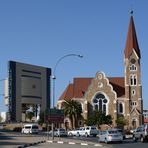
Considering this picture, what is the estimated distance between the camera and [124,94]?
131m

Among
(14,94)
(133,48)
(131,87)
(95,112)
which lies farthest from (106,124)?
(14,94)

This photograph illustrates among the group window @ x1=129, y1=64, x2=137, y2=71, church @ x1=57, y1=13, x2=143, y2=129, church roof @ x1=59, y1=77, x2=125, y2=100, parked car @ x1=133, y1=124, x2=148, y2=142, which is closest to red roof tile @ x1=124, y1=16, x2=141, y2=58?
church @ x1=57, y1=13, x2=143, y2=129

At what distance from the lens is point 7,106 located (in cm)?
16550

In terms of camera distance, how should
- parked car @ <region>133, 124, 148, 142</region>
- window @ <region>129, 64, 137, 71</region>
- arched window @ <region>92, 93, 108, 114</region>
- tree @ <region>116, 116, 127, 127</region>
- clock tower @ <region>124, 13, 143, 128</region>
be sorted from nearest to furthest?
parked car @ <region>133, 124, 148, 142</region> → tree @ <region>116, 116, 127, 127</region> → clock tower @ <region>124, 13, 143, 128</region> → window @ <region>129, 64, 137, 71</region> → arched window @ <region>92, 93, 108, 114</region>

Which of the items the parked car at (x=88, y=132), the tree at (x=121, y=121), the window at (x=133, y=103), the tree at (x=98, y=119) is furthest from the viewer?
the window at (x=133, y=103)

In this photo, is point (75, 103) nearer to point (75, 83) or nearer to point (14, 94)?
point (75, 83)

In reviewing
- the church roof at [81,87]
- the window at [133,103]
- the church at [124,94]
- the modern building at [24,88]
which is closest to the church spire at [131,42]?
the church at [124,94]

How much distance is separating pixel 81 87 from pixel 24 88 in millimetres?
39879

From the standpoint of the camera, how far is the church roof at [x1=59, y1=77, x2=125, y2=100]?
13351 cm

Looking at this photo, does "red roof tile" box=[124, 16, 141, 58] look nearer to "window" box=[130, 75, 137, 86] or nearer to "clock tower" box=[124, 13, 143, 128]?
"clock tower" box=[124, 13, 143, 128]

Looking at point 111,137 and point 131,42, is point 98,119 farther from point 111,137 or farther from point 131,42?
point 111,137

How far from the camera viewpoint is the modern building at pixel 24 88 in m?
164

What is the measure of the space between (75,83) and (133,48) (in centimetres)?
2151

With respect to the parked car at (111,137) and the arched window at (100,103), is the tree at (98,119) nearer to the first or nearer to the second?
the arched window at (100,103)
